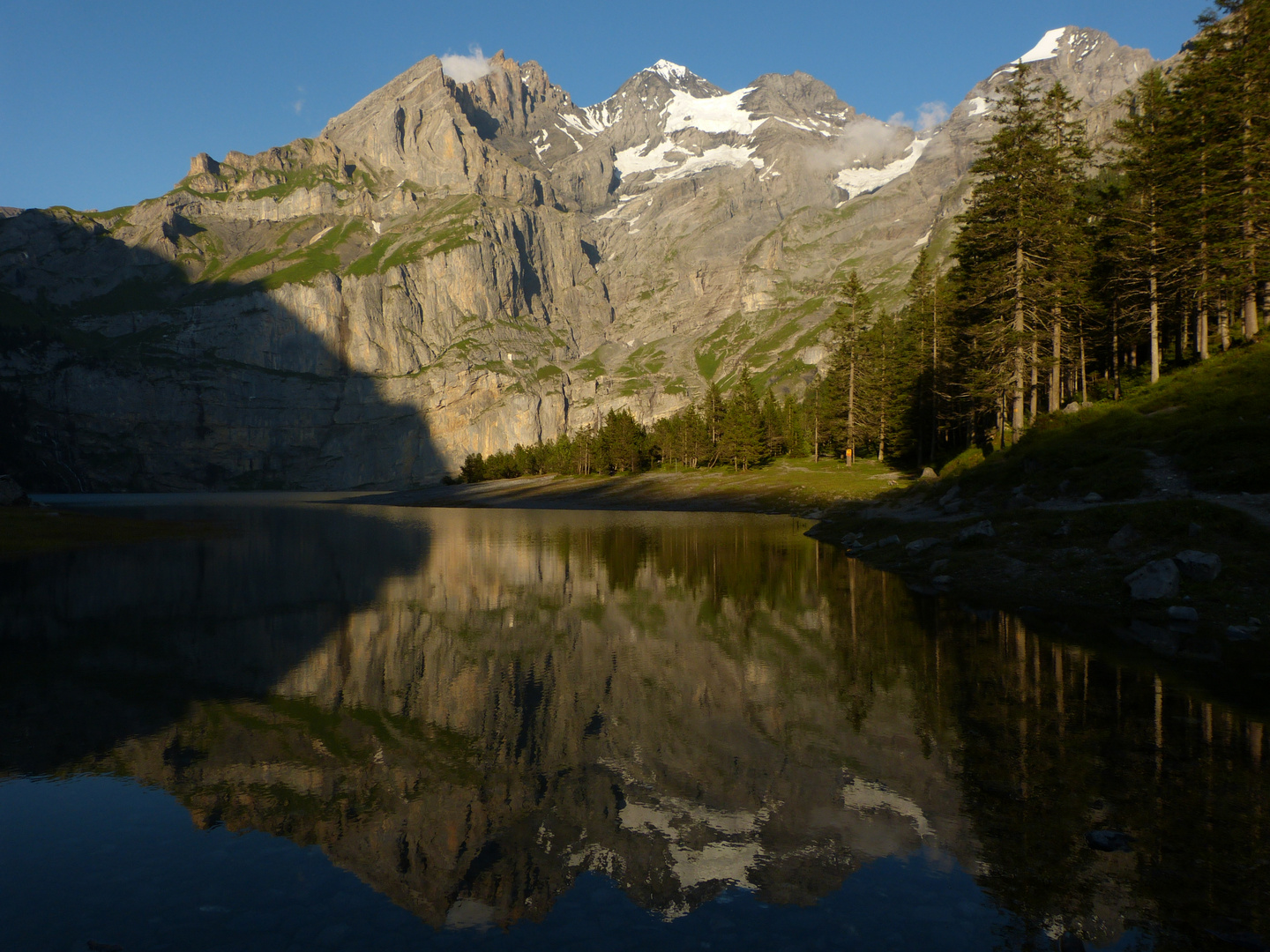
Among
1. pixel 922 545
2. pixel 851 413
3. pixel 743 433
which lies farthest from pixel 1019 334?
pixel 743 433

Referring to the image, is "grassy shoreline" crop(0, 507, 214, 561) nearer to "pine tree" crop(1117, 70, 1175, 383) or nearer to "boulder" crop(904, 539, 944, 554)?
"boulder" crop(904, 539, 944, 554)

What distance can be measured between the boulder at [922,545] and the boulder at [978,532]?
Answer: 4.36 ft

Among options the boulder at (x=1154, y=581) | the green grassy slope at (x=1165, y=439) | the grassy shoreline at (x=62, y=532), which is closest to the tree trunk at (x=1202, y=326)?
the green grassy slope at (x=1165, y=439)

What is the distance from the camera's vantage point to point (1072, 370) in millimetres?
61406

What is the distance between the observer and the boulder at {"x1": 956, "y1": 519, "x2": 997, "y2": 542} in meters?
31.7

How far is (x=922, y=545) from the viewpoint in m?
34.7

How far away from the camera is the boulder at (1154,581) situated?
21781 millimetres

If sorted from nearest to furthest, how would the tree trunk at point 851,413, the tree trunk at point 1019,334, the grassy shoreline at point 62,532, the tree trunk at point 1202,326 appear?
1. the tree trunk at point 1202,326
2. the grassy shoreline at point 62,532
3. the tree trunk at point 1019,334
4. the tree trunk at point 851,413

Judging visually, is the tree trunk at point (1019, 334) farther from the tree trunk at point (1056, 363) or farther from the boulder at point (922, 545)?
the boulder at point (922, 545)

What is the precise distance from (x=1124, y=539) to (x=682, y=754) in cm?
2184

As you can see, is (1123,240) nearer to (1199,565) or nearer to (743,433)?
(1199,565)

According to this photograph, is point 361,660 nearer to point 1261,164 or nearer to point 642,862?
point 642,862

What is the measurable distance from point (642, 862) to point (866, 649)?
1225cm

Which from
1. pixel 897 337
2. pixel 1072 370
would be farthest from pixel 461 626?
pixel 897 337
